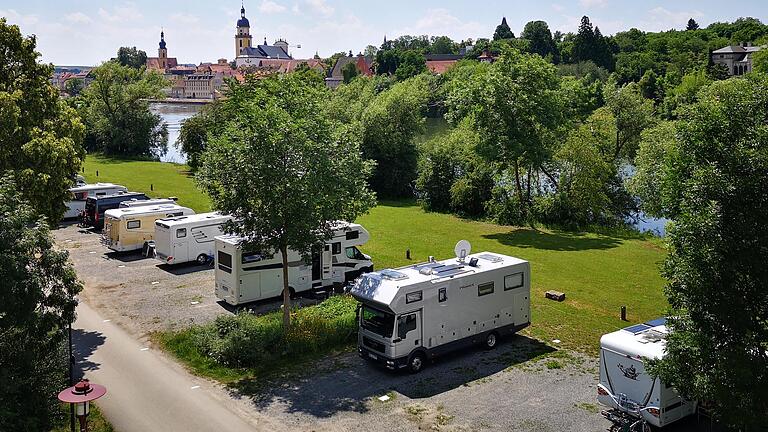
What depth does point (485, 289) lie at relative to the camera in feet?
58.6

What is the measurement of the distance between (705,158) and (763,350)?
3.04m

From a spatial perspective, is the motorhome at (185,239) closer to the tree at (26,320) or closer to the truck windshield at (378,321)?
the truck windshield at (378,321)

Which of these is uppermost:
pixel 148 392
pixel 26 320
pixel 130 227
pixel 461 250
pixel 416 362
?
pixel 461 250

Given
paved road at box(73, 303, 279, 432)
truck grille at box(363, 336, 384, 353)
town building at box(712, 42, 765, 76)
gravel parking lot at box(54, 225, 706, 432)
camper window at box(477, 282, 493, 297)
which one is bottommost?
paved road at box(73, 303, 279, 432)

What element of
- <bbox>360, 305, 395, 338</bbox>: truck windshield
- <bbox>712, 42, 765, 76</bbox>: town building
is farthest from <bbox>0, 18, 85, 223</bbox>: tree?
<bbox>712, 42, 765, 76</bbox>: town building

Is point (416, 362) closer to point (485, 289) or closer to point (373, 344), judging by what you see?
point (373, 344)

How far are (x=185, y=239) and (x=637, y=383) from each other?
19.3 metres

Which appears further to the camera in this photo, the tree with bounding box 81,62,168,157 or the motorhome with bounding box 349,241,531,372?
the tree with bounding box 81,62,168,157

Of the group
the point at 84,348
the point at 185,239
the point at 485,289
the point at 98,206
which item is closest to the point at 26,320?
the point at 84,348

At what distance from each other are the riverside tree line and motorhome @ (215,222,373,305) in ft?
8.41

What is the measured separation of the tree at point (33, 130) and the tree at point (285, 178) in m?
4.10

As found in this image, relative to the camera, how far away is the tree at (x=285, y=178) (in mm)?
17281

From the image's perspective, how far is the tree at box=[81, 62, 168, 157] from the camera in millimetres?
69375

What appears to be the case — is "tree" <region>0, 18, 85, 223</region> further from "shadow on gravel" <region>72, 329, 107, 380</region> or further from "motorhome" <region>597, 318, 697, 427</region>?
"motorhome" <region>597, 318, 697, 427</region>
